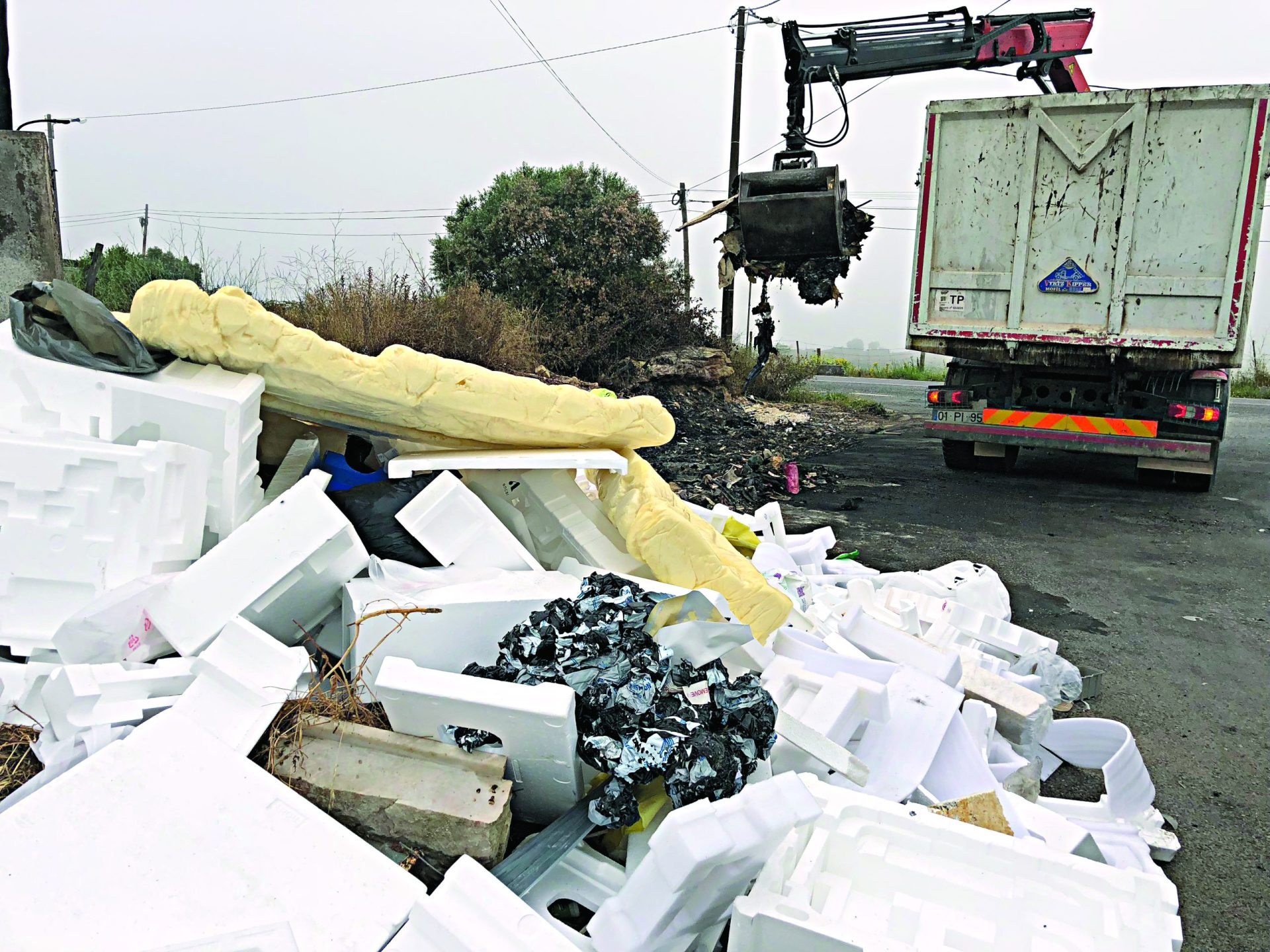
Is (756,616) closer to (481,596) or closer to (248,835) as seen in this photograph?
(481,596)

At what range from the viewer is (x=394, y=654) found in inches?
84.3

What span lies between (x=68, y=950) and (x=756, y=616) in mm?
1885

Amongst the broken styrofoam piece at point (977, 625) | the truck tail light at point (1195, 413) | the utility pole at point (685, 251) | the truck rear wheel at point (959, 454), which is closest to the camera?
the broken styrofoam piece at point (977, 625)

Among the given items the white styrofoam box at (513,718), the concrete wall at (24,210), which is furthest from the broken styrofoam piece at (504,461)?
the concrete wall at (24,210)

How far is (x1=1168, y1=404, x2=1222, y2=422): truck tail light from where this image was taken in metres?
6.96

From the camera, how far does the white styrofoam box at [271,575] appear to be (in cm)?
218

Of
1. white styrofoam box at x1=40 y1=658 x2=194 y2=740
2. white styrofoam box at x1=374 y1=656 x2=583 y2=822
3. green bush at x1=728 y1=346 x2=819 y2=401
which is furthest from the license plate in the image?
white styrofoam box at x1=40 y1=658 x2=194 y2=740

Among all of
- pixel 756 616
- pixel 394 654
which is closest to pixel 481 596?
pixel 394 654

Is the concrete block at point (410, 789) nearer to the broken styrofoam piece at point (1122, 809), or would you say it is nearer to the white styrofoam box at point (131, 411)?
the white styrofoam box at point (131, 411)

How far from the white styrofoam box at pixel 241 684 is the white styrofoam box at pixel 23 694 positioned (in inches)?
15.0

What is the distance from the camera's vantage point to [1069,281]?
7.20 meters

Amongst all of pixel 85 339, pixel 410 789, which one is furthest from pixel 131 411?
pixel 410 789

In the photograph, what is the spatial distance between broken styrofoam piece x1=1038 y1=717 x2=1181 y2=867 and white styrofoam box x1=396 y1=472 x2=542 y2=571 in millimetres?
1686

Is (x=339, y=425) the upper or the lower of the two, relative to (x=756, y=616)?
upper
